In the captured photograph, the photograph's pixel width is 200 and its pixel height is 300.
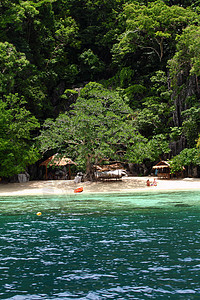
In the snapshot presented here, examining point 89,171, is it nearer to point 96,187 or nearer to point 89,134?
point 96,187

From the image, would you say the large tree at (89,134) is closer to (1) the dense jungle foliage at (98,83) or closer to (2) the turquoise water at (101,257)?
(1) the dense jungle foliage at (98,83)

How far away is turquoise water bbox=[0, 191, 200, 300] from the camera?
5786 millimetres

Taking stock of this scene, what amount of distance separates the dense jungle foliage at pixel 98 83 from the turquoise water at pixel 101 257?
15640mm

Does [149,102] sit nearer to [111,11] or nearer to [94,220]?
[111,11]

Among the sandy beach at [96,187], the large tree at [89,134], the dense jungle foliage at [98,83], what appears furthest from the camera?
the dense jungle foliage at [98,83]

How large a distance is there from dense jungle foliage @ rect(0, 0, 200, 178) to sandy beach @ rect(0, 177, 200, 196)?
1809 millimetres

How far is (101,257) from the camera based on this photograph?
7.83 metres

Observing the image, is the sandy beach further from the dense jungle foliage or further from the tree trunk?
the dense jungle foliage

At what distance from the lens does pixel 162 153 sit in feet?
129

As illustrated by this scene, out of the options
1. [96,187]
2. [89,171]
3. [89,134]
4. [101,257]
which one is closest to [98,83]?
[89,171]

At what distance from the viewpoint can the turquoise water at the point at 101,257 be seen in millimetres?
5786

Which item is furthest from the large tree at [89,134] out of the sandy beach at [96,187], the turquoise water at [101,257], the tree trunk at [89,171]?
the turquoise water at [101,257]

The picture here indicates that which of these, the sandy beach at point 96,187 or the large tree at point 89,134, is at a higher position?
the large tree at point 89,134

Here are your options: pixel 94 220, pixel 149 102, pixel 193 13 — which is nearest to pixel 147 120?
pixel 149 102
